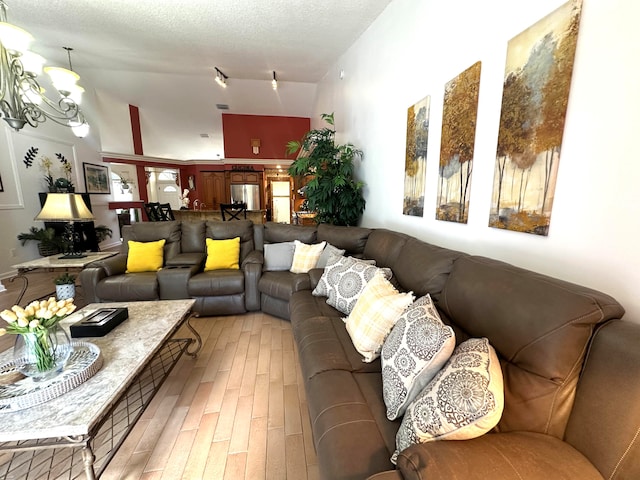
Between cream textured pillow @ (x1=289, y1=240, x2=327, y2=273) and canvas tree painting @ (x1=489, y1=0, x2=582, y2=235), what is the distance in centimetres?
166

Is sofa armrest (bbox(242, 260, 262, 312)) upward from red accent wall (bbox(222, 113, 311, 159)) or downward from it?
downward

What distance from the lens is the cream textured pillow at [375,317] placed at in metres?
1.35

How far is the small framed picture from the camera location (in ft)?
19.1

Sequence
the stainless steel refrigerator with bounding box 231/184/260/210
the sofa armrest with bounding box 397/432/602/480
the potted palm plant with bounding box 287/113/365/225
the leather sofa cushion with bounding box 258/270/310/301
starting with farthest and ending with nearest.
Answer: the stainless steel refrigerator with bounding box 231/184/260/210
the potted palm plant with bounding box 287/113/365/225
the leather sofa cushion with bounding box 258/270/310/301
the sofa armrest with bounding box 397/432/602/480

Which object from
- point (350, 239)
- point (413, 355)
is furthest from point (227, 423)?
point (350, 239)

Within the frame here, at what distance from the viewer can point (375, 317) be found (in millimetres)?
1395

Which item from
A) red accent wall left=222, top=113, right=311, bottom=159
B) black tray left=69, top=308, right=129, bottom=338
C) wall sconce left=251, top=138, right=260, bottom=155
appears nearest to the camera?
black tray left=69, top=308, right=129, bottom=338

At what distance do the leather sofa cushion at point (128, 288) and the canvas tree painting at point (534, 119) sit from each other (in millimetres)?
3058

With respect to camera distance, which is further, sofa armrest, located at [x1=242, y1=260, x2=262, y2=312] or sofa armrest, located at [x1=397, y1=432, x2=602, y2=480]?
sofa armrest, located at [x1=242, y1=260, x2=262, y2=312]

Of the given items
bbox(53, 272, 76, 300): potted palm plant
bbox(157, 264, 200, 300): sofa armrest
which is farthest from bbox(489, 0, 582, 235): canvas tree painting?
bbox(53, 272, 76, 300): potted palm plant

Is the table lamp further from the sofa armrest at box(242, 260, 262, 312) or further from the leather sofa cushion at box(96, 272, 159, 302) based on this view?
the sofa armrest at box(242, 260, 262, 312)

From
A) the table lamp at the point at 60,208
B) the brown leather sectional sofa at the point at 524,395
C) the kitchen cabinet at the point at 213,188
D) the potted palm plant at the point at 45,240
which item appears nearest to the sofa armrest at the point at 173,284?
the table lamp at the point at 60,208

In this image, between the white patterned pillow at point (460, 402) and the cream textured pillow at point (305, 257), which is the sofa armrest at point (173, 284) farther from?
the white patterned pillow at point (460, 402)

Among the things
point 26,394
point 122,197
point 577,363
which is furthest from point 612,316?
point 122,197
